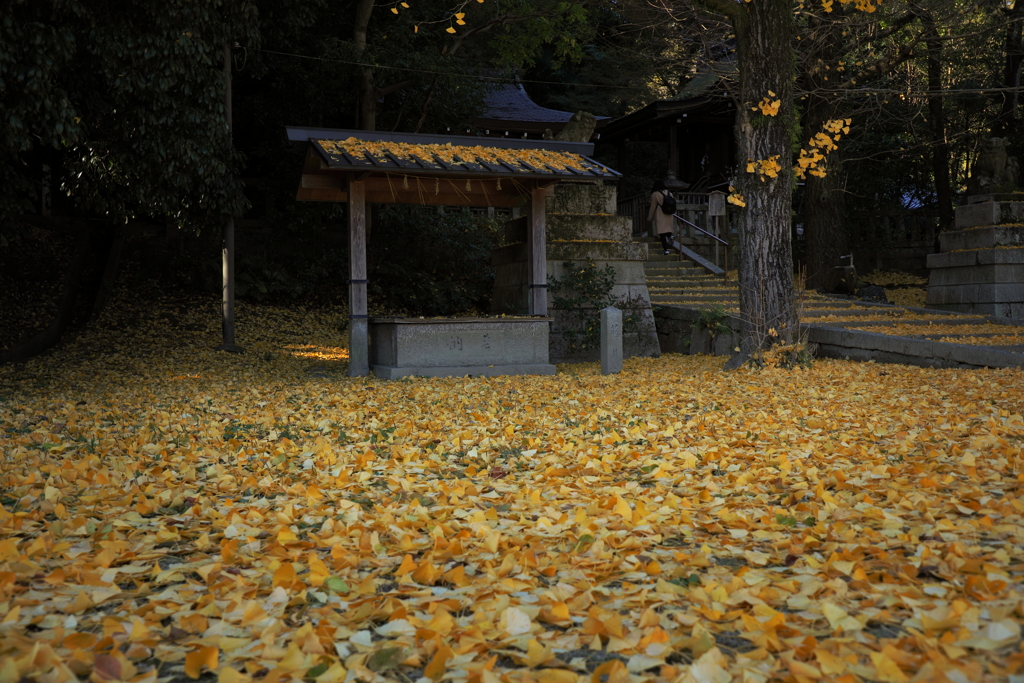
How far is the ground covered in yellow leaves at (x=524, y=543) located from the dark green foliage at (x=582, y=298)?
5174mm

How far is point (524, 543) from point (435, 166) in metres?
6.97

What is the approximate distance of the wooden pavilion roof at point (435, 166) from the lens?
9.38 m

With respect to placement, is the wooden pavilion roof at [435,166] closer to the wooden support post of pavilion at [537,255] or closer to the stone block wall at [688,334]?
the wooden support post of pavilion at [537,255]

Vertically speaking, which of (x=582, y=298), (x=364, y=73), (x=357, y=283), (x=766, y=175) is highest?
(x=364, y=73)

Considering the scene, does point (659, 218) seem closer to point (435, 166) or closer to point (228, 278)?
point (435, 166)

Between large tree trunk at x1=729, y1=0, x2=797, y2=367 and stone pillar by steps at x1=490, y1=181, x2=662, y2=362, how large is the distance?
336cm

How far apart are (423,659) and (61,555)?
177 centimetres

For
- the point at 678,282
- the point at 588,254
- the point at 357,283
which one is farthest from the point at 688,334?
the point at 357,283

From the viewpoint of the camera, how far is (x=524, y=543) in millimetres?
3193

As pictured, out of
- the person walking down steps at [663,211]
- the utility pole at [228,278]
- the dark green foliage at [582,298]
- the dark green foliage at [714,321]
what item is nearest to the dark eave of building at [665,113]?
the person walking down steps at [663,211]

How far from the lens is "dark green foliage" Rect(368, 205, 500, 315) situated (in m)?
16.9

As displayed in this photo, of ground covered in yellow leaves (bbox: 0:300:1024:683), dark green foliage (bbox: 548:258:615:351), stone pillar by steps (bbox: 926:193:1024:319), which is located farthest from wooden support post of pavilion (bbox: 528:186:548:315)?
stone pillar by steps (bbox: 926:193:1024:319)

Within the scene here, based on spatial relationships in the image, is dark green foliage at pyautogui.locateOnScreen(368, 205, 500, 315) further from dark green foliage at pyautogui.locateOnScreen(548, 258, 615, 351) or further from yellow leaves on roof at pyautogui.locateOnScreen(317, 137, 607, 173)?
yellow leaves on roof at pyautogui.locateOnScreen(317, 137, 607, 173)

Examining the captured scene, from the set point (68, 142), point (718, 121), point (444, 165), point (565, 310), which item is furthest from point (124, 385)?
point (718, 121)
